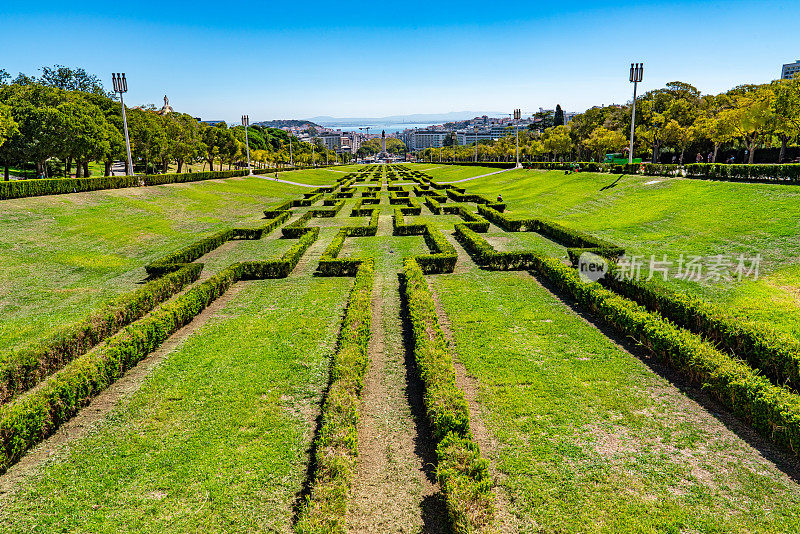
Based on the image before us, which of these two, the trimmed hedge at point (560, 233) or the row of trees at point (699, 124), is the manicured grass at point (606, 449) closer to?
the trimmed hedge at point (560, 233)

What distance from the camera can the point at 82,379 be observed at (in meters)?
8.26

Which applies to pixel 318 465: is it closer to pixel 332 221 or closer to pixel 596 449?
pixel 596 449

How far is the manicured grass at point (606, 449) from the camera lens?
5516 mm

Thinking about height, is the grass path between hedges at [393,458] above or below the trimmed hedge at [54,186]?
below

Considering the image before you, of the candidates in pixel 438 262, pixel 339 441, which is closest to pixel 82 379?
pixel 339 441

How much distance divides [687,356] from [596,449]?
3.44m

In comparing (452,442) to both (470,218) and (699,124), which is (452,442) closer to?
(470,218)

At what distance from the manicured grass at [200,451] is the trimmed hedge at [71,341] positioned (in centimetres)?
225

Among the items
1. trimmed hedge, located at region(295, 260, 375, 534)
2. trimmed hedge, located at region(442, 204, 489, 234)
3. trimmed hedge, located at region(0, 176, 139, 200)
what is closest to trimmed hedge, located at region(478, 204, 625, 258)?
trimmed hedge, located at region(442, 204, 489, 234)

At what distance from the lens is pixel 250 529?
5.52 metres

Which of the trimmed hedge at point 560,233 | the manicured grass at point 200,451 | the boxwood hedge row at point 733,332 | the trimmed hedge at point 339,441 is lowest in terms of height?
the manicured grass at point 200,451

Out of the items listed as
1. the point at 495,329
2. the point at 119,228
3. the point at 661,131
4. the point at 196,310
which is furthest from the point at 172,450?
the point at 661,131

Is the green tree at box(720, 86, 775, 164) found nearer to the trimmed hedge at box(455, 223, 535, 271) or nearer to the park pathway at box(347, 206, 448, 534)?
the trimmed hedge at box(455, 223, 535, 271)

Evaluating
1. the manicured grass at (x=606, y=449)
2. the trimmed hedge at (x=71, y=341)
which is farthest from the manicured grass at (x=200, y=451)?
the manicured grass at (x=606, y=449)
